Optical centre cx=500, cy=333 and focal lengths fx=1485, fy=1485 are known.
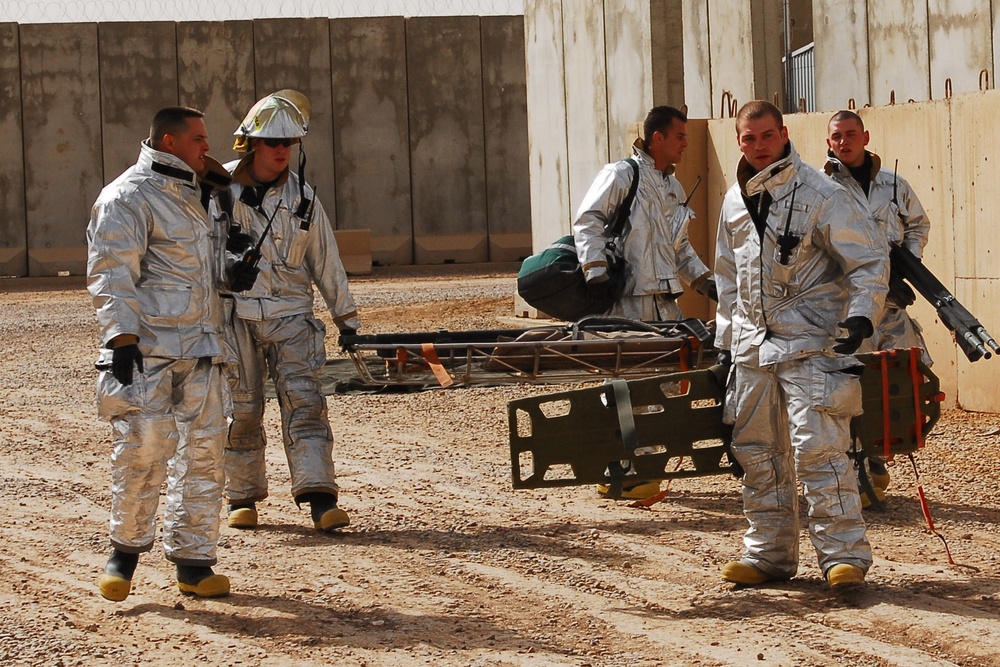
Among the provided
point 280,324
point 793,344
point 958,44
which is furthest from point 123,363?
point 958,44

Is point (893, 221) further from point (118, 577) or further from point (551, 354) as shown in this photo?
point (118, 577)

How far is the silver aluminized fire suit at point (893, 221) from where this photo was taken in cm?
752

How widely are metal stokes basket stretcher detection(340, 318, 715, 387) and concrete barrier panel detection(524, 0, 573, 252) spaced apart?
808cm

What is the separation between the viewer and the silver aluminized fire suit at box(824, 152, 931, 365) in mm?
7523

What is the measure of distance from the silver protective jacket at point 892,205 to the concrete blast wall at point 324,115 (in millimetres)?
20394

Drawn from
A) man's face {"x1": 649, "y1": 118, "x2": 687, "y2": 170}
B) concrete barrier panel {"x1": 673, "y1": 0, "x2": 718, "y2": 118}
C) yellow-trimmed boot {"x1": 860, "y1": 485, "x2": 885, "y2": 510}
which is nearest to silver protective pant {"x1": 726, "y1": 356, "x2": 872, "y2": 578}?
yellow-trimmed boot {"x1": 860, "y1": 485, "x2": 885, "y2": 510}

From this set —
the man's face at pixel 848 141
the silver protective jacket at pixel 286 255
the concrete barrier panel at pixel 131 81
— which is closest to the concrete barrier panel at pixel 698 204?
the man's face at pixel 848 141

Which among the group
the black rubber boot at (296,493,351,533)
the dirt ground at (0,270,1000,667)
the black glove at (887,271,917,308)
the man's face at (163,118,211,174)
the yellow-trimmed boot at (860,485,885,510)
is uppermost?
the man's face at (163,118,211,174)

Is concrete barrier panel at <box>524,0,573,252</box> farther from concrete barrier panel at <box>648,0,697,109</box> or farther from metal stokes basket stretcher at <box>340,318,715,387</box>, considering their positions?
metal stokes basket stretcher at <box>340,318,715,387</box>

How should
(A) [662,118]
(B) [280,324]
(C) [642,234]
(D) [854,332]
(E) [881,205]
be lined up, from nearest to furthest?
1. (D) [854,332]
2. (B) [280,324]
3. (E) [881,205]
4. (A) [662,118]
5. (C) [642,234]

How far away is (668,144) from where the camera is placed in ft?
26.7

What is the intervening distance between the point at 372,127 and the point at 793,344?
23.4 metres

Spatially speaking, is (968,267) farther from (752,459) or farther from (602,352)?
(752,459)

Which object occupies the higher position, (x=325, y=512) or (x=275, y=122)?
(x=275, y=122)
